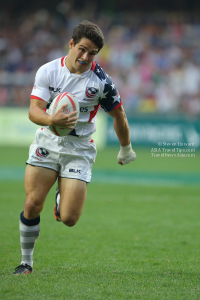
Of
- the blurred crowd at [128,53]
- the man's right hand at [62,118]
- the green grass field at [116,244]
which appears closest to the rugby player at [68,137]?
the man's right hand at [62,118]

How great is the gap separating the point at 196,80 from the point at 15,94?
778 cm

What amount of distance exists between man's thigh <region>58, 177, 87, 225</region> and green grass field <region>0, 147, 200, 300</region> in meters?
0.54

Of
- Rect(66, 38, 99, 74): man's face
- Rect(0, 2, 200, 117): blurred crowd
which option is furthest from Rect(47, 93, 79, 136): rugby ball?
Rect(0, 2, 200, 117): blurred crowd

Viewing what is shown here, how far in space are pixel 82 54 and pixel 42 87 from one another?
1.64 ft

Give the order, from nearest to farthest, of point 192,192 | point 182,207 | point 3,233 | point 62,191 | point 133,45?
1. point 62,191
2. point 3,233
3. point 182,207
4. point 192,192
5. point 133,45

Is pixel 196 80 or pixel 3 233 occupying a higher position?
pixel 196 80

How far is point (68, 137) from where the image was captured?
193 inches

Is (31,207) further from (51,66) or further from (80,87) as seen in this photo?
(51,66)

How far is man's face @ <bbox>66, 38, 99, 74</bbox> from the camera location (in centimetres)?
452

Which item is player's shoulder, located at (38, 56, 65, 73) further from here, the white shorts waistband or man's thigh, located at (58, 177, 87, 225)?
man's thigh, located at (58, 177, 87, 225)

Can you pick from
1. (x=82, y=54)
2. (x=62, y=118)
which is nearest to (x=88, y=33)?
(x=82, y=54)

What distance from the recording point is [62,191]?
4.87m

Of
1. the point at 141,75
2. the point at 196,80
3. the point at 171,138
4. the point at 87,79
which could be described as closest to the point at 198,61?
the point at 196,80

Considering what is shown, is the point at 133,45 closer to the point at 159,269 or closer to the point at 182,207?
the point at 182,207
